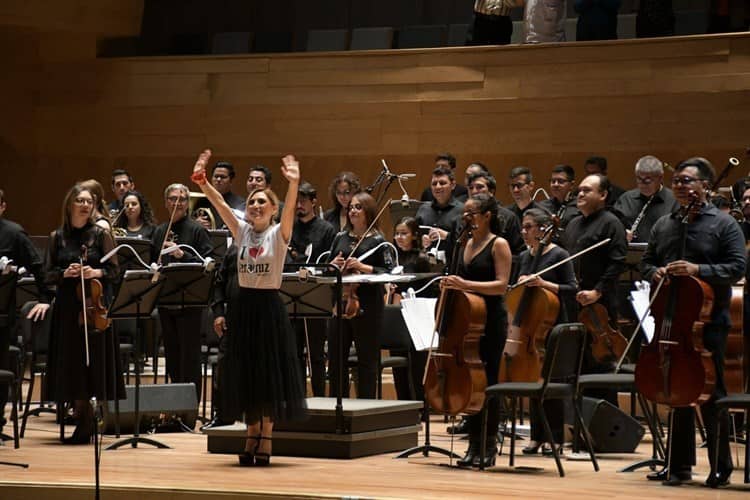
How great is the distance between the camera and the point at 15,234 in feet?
20.2

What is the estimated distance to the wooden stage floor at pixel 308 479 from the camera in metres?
4.50

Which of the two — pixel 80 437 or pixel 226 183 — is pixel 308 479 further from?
pixel 226 183

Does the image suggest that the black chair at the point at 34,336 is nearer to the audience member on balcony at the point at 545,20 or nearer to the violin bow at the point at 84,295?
the violin bow at the point at 84,295

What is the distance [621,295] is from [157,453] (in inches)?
97.0

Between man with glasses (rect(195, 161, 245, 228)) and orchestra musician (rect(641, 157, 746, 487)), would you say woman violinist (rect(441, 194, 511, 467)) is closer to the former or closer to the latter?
orchestra musician (rect(641, 157, 746, 487))

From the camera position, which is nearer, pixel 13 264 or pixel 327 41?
pixel 13 264

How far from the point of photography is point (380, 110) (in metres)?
9.06

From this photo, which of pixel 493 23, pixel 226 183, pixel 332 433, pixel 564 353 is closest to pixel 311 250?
pixel 226 183

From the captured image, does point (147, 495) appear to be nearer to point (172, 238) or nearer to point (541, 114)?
point (172, 238)

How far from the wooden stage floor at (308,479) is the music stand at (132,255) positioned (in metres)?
1.10

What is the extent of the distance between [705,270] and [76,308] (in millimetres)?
2871

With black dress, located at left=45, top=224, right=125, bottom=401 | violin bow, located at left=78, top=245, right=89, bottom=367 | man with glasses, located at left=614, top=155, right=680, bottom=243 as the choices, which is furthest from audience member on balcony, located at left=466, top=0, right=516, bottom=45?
violin bow, located at left=78, top=245, right=89, bottom=367

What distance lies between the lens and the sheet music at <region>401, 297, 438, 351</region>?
5.27 m

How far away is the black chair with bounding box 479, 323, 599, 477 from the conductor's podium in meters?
0.71
